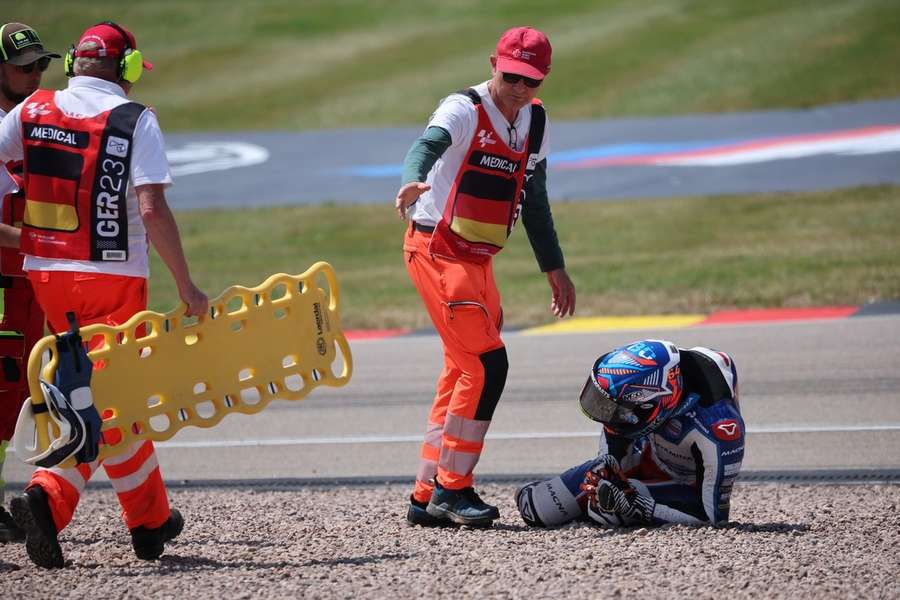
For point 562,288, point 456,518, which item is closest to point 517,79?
point 562,288

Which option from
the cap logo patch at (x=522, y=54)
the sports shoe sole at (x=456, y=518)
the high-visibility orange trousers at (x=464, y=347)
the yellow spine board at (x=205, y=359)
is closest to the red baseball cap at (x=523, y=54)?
the cap logo patch at (x=522, y=54)

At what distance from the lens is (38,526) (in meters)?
Result: 5.36

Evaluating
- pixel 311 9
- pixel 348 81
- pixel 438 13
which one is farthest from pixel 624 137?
pixel 311 9

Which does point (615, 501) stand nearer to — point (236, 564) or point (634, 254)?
point (236, 564)

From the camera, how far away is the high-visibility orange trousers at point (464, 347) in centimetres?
583

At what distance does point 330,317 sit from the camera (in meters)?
5.83

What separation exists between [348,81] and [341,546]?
91.0 feet

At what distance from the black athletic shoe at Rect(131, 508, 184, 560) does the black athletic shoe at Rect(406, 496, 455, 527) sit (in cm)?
118

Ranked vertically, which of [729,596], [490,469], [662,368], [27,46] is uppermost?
[27,46]

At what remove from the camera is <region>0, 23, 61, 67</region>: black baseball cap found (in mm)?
6035

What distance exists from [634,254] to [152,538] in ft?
35.7

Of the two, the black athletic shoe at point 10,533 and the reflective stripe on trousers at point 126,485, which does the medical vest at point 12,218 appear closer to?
the reflective stripe on trousers at point 126,485

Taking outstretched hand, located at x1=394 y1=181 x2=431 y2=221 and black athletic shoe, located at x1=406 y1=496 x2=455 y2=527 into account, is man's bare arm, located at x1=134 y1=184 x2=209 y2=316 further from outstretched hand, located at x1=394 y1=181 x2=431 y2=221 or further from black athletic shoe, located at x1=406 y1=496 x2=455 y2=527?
black athletic shoe, located at x1=406 y1=496 x2=455 y2=527

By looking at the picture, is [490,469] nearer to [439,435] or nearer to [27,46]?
[439,435]
